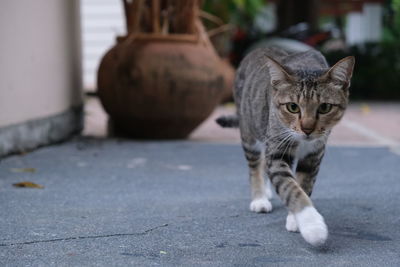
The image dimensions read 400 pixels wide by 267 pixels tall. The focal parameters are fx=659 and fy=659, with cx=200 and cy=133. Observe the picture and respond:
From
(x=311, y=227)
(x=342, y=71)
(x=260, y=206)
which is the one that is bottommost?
(x=260, y=206)

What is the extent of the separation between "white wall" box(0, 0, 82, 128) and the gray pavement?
0.47 metres

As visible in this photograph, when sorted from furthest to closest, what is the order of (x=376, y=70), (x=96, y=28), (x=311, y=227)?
(x=96, y=28)
(x=376, y=70)
(x=311, y=227)

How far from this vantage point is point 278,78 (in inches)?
134

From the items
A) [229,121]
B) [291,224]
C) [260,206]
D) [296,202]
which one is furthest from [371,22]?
[296,202]

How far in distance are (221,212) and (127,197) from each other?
72 centimetres

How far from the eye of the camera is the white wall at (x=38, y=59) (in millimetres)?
5414

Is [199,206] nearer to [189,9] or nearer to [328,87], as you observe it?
[328,87]

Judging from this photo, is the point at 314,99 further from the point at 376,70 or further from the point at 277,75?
the point at 376,70

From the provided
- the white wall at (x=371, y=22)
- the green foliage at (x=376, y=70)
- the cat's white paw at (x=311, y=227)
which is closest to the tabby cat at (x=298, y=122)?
the cat's white paw at (x=311, y=227)

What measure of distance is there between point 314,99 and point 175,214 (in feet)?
3.40

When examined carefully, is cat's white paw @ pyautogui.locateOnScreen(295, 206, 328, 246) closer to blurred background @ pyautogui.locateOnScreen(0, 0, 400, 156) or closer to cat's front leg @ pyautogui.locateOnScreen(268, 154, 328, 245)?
cat's front leg @ pyautogui.locateOnScreen(268, 154, 328, 245)

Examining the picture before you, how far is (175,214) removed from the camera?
12.0ft

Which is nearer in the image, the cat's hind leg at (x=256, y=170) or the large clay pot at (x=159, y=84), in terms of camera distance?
the cat's hind leg at (x=256, y=170)

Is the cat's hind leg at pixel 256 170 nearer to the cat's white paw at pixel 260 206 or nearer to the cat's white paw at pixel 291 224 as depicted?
the cat's white paw at pixel 260 206
